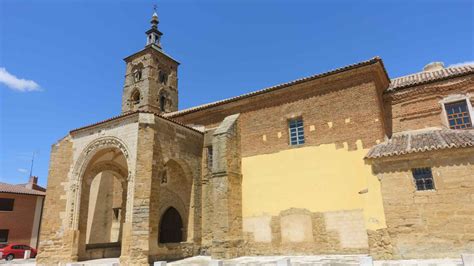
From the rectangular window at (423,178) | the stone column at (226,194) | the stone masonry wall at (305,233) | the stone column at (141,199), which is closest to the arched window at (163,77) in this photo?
the stone column at (226,194)

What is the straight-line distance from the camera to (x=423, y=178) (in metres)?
10.7

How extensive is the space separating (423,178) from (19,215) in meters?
25.6

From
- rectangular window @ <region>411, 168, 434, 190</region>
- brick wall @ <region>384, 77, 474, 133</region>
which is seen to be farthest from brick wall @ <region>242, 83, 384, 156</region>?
rectangular window @ <region>411, 168, 434, 190</region>

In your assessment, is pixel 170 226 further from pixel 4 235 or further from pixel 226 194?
pixel 4 235

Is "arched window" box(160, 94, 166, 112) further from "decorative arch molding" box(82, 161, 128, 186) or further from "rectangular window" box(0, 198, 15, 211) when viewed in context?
"rectangular window" box(0, 198, 15, 211)

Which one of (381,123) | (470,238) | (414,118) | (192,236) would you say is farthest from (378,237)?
(192,236)

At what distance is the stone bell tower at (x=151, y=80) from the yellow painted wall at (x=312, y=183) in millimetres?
15613

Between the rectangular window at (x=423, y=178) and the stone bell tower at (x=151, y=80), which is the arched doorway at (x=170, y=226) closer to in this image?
the rectangular window at (x=423, y=178)

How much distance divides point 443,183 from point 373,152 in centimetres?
226

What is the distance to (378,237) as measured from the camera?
10.9 metres

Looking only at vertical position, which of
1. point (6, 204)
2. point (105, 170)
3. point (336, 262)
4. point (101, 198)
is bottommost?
point (336, 262)

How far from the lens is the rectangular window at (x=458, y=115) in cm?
1210

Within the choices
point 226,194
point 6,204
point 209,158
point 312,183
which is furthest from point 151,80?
point 312,183

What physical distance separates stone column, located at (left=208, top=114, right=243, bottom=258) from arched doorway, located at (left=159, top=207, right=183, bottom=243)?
186cm
